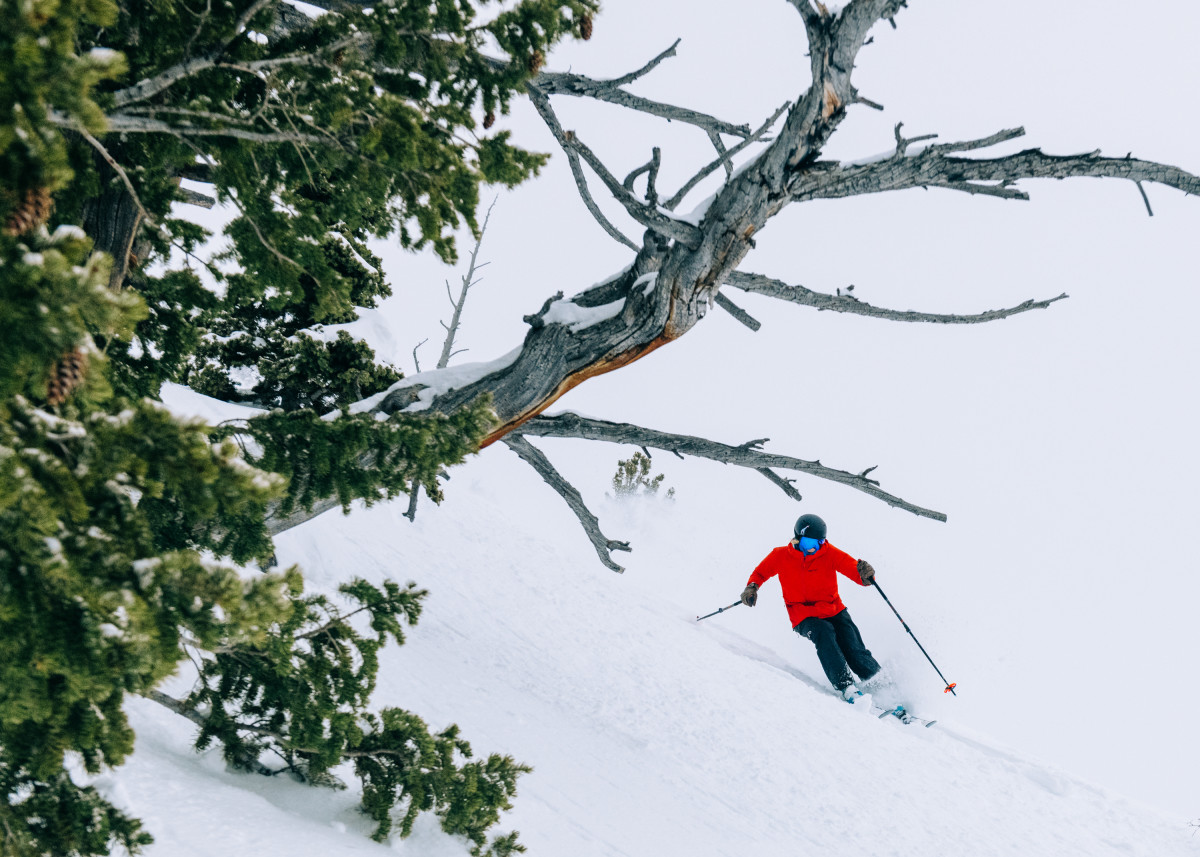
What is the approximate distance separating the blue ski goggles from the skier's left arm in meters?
0.21

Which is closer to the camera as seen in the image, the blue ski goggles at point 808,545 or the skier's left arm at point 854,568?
the skier's left arm at point 854,568

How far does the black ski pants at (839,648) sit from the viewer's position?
8.55m

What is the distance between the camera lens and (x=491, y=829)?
3902mm

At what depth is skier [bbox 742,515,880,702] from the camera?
8.65 m

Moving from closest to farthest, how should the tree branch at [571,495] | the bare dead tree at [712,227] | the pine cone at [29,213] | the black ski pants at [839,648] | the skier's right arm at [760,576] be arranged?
1. the pine cone at [29,213]
2. the bare dead tree at [712,227]
3. the tree branch at [571,495]
4. the black ski pants at [839,648]
5. the skier's right arm at [760,576]

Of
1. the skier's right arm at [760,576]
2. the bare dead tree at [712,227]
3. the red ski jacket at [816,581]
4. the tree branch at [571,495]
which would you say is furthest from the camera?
the skier's right arm at [760,576]

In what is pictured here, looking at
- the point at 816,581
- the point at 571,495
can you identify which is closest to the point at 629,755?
the point at 571,495

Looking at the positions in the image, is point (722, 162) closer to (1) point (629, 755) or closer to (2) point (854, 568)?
(1) point (629, 755)

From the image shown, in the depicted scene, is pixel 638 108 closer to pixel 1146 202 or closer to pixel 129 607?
pixel 1146 202

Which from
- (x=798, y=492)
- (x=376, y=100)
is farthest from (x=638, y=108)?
(x=798, y=492)

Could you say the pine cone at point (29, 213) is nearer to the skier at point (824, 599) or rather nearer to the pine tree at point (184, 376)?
the pine tree at point (184, 376)

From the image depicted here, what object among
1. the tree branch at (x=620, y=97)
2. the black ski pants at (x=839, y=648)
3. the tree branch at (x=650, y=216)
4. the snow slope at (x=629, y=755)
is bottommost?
the snow slope at (x=629, y=755)

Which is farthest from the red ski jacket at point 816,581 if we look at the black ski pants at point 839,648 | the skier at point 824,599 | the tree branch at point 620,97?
the tree branch at point 620,97

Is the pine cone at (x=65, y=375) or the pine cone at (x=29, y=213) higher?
the pine cone at (x=29, y=213)
